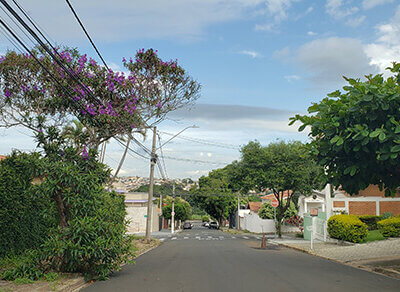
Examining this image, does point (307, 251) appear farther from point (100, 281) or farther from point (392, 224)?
point (100, 281)

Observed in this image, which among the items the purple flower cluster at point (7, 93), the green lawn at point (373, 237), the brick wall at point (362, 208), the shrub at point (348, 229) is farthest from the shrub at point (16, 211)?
the brick wall at point (362, 208)

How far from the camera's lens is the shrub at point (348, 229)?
23.8 m

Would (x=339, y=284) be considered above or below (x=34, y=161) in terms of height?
below

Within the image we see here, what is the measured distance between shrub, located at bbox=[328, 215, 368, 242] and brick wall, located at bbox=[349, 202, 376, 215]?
526 centimetres

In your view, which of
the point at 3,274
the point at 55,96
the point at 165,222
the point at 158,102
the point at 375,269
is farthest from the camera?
the point at 165,222

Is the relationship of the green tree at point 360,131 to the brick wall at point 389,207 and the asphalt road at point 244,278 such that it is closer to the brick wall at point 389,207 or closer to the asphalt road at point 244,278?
the asphalt road at point 244,278

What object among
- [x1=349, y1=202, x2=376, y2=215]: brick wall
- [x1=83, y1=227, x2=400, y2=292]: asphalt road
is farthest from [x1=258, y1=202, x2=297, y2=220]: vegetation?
[x1=83, y1=227, x2=400, y2=292]: asphalt road

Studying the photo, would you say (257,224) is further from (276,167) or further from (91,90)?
(91,90)

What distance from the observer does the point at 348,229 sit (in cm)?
2416

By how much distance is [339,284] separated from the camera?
10.9 meters

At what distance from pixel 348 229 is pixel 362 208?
7378 mm

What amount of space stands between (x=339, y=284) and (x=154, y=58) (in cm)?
1336

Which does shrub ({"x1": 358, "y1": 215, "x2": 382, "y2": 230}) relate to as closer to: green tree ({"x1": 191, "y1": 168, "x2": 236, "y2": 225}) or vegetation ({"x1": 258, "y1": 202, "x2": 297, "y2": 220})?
vegetation ({"x1": 258, "y1": 202, "x2": 297, "y2": 220})

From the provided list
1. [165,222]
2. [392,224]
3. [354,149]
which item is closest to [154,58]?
[354,149]
